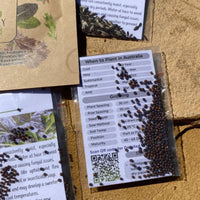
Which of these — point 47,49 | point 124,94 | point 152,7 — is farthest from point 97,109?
point 152,7

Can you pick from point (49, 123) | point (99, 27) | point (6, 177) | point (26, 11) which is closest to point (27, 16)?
point (26, 11)

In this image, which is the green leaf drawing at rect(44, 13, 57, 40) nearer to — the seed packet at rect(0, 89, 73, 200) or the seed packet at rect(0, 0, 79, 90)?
the seed packet at rect(0, 0, 79, 90)

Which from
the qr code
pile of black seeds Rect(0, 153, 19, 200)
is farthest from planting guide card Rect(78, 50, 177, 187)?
pile of black seeds Rect(0, 153, 19, 200)

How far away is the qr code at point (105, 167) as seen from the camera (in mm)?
743

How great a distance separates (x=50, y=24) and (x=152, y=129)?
0.41m

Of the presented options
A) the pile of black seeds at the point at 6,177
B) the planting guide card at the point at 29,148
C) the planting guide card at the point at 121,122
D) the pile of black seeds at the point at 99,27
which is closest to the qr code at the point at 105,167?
the planting guide card at the point at 121,122

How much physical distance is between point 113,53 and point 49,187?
0.42m

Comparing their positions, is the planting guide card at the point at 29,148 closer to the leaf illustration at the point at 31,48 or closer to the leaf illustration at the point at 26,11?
the leaf illustration at the point at 31,48

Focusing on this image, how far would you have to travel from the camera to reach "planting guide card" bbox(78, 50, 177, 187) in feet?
2.45

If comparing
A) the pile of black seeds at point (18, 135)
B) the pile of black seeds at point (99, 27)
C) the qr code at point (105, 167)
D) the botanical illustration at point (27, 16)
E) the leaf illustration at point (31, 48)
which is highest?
the botanical illustration at point (27, 16)

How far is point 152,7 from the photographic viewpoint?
79 cm

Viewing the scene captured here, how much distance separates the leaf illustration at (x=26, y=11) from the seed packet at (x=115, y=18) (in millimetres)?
127

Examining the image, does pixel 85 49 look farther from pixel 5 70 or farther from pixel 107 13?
pixel 5 70

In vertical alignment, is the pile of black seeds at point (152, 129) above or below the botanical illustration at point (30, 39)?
below
